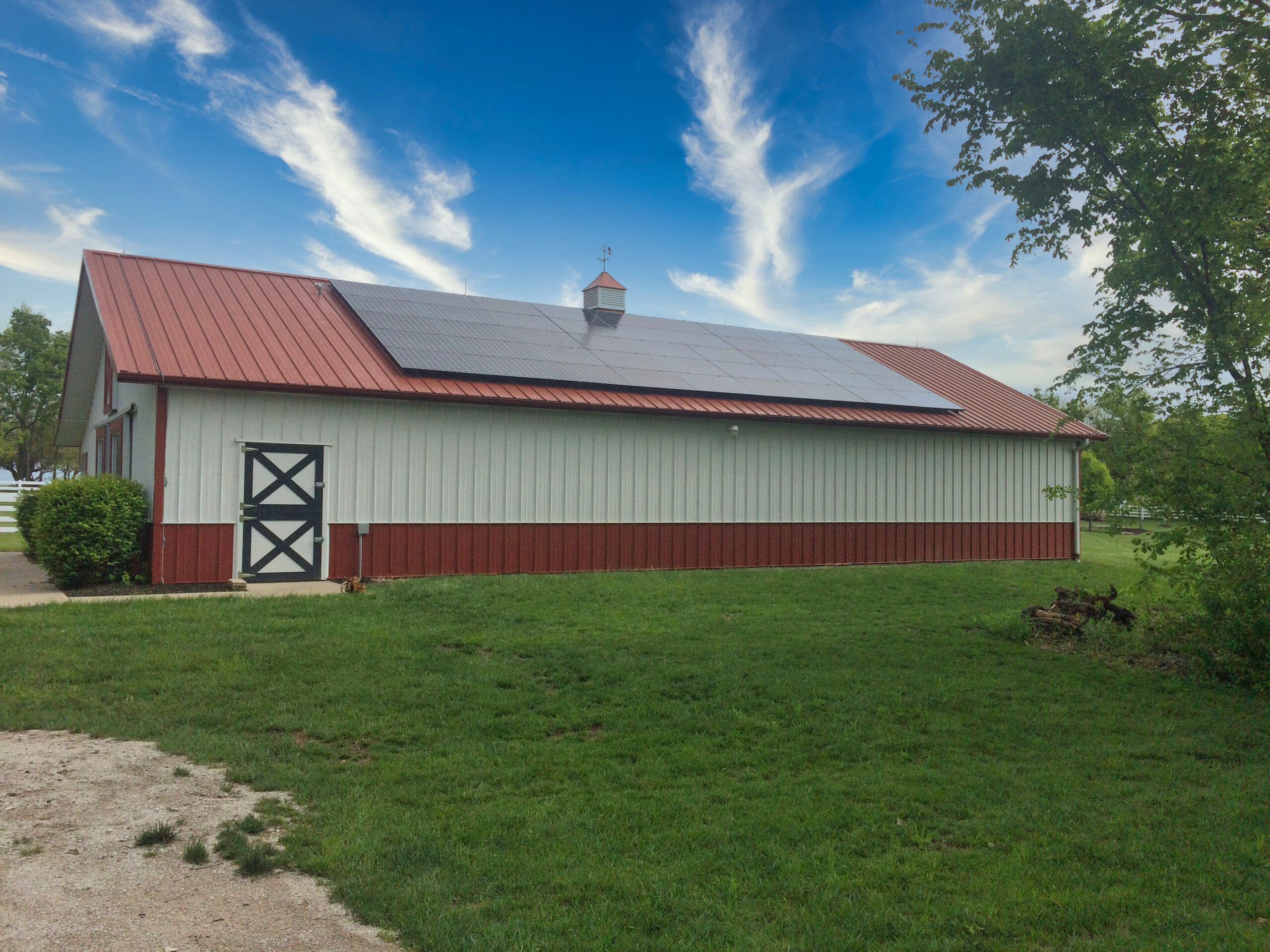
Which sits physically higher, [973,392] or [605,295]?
[605,295]

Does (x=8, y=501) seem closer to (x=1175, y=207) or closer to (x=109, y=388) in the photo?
(x=109, y=388)

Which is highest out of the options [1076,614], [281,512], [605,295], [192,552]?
[605,295]

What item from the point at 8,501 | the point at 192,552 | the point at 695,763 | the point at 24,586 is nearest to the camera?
the point at 695,763

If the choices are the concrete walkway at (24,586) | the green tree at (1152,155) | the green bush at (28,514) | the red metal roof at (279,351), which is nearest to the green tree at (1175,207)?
the green tree at (1152,155)

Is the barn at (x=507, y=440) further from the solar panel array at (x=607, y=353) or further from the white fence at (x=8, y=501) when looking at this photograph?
the white fence at (x=8, y=501)

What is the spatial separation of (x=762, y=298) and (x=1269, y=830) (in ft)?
87.4

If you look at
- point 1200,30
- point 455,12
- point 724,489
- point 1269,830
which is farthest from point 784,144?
point 1269,830

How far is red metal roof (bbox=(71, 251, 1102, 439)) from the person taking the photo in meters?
12.5

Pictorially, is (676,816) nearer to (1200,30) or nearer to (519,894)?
(519,894)

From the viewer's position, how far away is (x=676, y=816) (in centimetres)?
479

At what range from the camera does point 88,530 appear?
1156 centimetres

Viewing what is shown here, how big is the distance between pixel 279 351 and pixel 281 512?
269cm

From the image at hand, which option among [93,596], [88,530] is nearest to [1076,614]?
[93,596]

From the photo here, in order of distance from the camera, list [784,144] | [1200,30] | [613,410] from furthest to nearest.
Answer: [784,144]
[613,410]
[1200,30]
